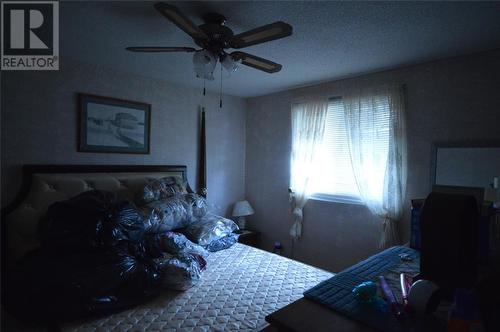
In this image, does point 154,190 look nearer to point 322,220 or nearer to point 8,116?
point 8,116

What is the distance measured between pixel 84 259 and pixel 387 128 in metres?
2.65

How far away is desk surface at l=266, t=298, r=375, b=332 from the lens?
2.60 feet

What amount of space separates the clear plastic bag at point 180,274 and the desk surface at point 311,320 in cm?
89

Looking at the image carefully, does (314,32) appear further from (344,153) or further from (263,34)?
(344,153)

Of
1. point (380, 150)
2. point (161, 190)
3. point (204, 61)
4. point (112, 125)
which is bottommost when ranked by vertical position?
point (161, 190)

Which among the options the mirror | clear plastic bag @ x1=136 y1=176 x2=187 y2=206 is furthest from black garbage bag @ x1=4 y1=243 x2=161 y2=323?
the mirror

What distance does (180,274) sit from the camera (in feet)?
5.21

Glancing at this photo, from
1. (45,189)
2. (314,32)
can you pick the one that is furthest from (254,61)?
(45,189)

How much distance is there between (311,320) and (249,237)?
2571mm

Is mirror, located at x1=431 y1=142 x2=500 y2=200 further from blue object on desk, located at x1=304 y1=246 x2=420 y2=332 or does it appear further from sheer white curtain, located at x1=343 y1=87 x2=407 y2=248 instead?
blue object on desk, located at x1=304 y1=246 x2=420 y2=332

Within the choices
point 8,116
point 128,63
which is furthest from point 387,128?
point 8,116

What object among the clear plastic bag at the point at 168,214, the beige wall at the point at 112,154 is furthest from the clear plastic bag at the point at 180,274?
the beige wall at the point at 112,154

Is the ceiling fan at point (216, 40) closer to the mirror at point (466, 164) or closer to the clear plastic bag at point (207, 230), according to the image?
the clear plastic bag at point (207, 230)

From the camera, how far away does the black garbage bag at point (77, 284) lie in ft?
4.06
